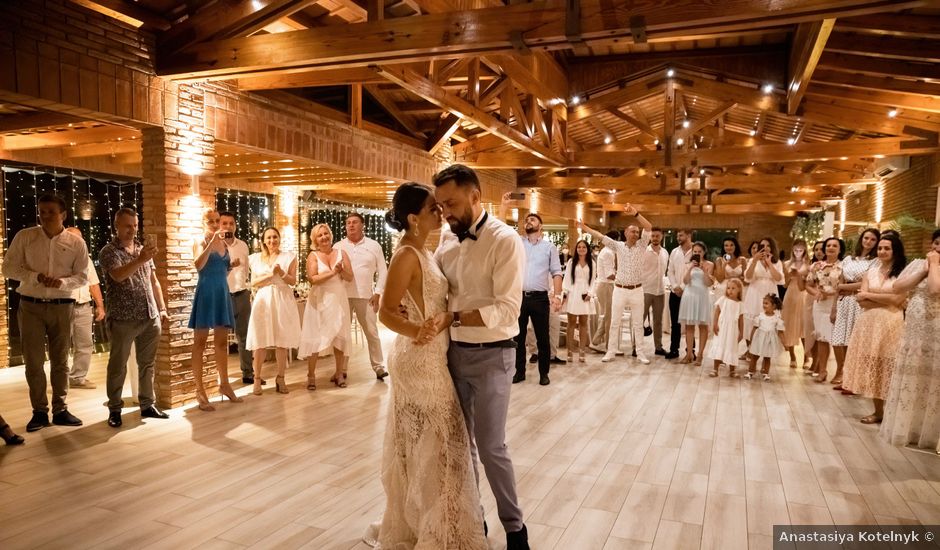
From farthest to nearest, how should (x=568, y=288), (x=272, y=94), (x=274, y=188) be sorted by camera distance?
(x=274, y=188) < (x=568, y=288) < (x=272, y=94)

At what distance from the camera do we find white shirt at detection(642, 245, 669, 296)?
7.78 metres

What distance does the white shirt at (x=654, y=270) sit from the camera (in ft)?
25.5

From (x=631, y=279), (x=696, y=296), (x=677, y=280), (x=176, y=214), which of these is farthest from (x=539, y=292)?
(x=176, y=214)

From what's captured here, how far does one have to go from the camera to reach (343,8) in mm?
5828

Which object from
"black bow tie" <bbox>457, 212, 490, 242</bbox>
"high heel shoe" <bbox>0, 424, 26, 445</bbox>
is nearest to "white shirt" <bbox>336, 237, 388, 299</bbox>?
"high heel shoe" <bbox>0, 424, 26, 445</bbox>

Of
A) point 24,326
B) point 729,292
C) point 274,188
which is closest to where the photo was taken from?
point 24,326

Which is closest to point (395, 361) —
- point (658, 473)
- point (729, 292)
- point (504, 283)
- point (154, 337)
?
point (504, 283)

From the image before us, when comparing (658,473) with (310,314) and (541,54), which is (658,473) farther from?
(541,54)

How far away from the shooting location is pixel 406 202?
2490 mm

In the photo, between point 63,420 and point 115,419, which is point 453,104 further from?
point 63,420

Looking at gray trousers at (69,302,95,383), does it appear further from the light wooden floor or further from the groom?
the groom

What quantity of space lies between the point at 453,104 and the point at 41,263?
4002 millimetres

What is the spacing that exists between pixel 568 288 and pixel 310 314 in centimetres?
364

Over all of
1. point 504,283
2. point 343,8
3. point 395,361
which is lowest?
point 395,361
